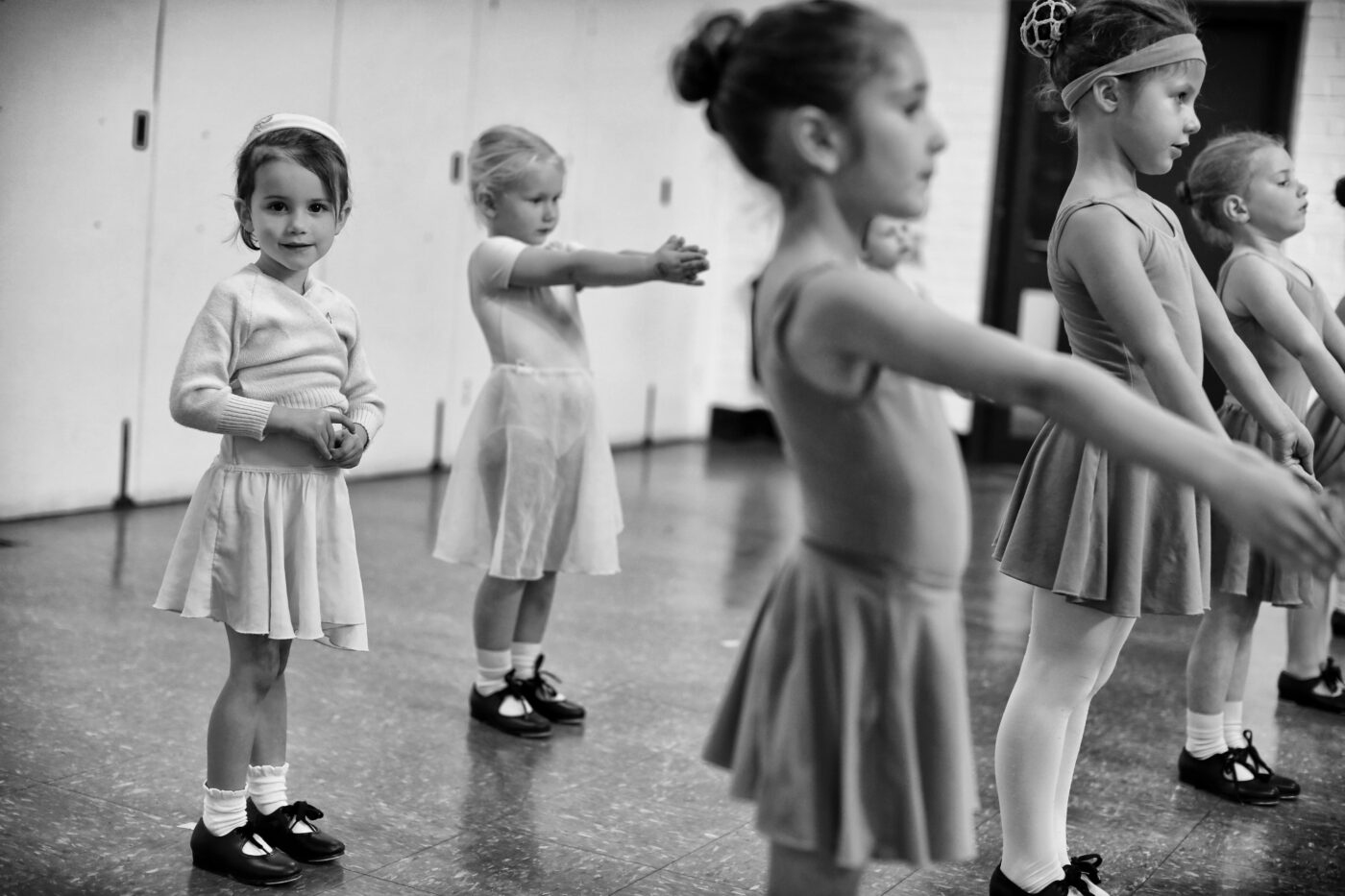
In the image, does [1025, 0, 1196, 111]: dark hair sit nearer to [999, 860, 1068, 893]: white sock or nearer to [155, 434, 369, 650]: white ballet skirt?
[999, 860, 1068, 893]: white sock

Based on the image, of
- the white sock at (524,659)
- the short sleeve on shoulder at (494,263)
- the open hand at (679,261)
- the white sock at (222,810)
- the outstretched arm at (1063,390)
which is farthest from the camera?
the white sock at (524,659)

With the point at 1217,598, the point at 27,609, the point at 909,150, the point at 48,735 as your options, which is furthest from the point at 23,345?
the point at 909,150

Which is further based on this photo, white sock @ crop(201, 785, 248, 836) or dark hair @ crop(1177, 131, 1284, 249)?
dark hair @ crop(1177, 131, 1284, 249)

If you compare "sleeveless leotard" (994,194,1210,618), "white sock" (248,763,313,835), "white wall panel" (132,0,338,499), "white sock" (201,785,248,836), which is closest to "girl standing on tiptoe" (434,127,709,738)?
"white sock" (248,763,313,835)

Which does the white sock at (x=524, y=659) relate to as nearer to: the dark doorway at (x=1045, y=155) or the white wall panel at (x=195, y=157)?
the white wall panel at (x=195, y=157)

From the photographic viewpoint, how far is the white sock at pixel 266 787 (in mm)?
2564

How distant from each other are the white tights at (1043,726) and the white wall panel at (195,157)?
3.94m

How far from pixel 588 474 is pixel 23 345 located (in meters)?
2.57

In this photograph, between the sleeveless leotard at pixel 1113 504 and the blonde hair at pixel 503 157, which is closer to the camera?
the sleeveless leotard at pixel 1113 504

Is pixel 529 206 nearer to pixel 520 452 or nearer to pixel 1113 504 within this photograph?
pixel 520 452

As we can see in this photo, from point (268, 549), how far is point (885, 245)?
139 cm

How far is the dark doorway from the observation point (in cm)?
757

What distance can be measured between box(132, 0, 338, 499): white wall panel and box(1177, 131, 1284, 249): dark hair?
3492mm

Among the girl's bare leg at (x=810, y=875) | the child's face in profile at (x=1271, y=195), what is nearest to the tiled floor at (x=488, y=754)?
the girl's bare leg at (x=810, y=875)
